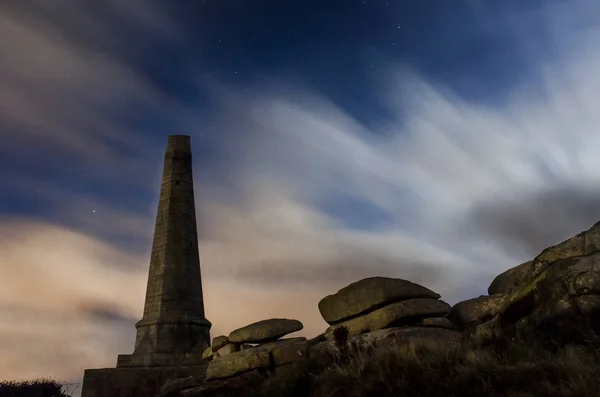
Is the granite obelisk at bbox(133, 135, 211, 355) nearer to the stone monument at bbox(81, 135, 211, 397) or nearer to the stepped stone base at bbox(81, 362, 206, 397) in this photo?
the stone monument at bbox(81, 135, 211, 397)

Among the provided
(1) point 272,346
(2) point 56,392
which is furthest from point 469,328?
(2) point 56,392

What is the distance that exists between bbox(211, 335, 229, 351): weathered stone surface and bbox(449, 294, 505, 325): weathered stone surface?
849cm

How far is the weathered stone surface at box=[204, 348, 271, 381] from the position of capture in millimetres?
16594

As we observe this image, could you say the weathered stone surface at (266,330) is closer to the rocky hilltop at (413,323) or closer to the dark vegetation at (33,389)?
the rocky hilltop at (413,323)

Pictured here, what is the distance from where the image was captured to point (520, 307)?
38.2 ft

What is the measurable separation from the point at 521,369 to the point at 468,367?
1003 millimetres

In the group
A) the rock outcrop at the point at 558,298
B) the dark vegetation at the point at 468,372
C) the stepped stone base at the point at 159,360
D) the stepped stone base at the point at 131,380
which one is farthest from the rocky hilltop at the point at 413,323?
the stepped stone base at the point at 159,360

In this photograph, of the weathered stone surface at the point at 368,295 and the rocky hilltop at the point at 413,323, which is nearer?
the rocky hilltop at the point at 413,323

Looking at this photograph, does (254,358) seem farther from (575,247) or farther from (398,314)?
(575,247)

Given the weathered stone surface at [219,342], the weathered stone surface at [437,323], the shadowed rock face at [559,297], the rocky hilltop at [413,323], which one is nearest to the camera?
the shadowed rock face at [559,297]

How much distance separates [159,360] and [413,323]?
41.6 feet

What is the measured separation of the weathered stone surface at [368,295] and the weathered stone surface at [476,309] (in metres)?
0.75

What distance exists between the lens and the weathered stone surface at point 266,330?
707 inches

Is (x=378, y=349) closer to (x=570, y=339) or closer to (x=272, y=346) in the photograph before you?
(x=570, y=339)
